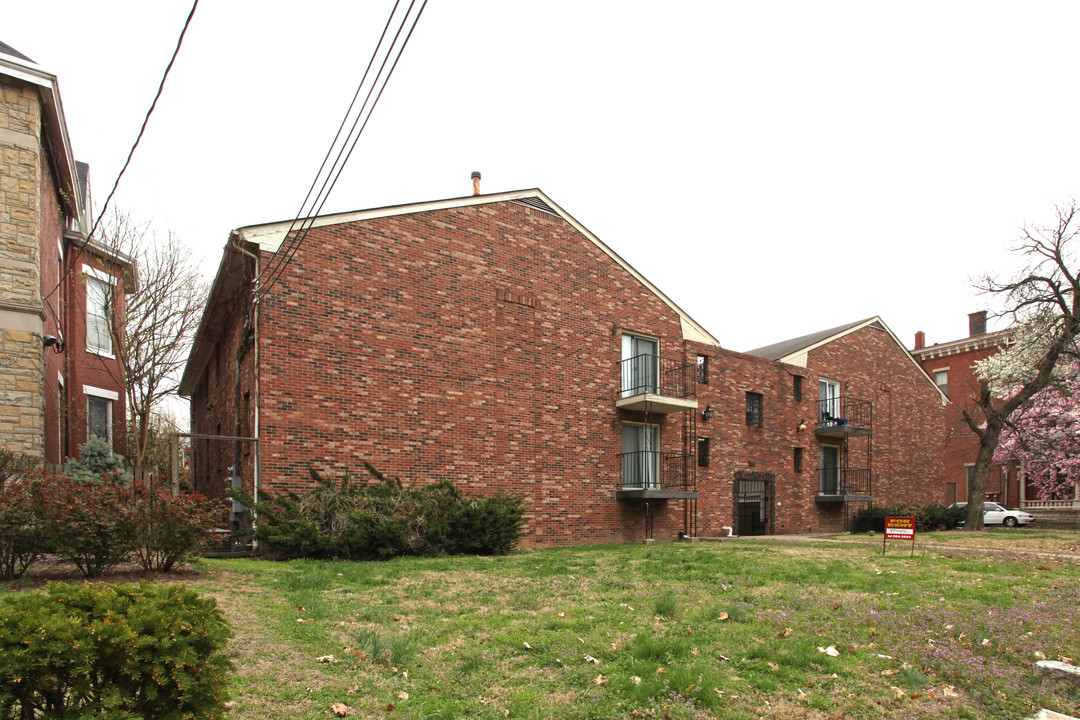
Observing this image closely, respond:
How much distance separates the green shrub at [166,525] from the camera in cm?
945

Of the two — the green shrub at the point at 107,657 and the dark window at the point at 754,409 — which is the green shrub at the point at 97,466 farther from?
the dark window at the point at 754,409

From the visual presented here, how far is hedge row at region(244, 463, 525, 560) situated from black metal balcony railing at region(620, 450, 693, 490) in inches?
217

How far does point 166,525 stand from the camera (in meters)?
9.60

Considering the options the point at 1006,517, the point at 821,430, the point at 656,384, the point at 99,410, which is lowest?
the point at 1006,517

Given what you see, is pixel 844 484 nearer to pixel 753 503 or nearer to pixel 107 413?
pixel 753 503

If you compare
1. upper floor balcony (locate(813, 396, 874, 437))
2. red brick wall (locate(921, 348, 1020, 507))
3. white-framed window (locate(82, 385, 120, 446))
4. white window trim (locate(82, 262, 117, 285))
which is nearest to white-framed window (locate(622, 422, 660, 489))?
upper floor balcony (locate(813, 396, 874, 437))

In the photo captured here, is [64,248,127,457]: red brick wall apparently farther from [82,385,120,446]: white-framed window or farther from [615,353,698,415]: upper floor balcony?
[615,353,698,415]: upper floor balcony

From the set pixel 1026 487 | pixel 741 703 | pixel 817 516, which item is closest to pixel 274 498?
pixel 741 703

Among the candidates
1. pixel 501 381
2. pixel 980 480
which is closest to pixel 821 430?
pixel 980 480

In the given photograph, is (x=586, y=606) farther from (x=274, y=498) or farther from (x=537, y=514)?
(x=537, y=514)

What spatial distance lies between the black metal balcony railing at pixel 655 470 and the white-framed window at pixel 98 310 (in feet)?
47.8

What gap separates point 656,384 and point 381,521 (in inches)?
397

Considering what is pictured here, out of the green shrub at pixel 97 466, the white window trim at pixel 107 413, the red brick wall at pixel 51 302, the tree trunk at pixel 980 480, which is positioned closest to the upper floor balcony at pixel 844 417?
the tree trunk at pixel 980 480

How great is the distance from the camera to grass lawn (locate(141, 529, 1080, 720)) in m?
5.14
